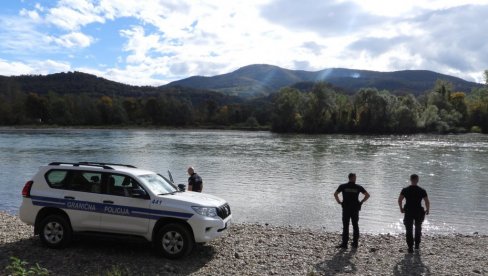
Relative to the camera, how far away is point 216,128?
6309 inches

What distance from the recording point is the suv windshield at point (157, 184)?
33.5 feet

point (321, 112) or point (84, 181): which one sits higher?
point (321, 112)

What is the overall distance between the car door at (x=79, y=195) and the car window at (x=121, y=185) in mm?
266

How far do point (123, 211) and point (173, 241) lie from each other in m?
1.28

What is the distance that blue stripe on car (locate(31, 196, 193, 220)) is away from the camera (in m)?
9.69

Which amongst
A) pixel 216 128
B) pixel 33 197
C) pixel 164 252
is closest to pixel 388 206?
pixel 164 252

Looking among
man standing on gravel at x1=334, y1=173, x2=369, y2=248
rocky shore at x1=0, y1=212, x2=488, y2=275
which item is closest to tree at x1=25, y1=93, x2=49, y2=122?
rocky shore at x1=0, y1=212, x2=488, y2=275

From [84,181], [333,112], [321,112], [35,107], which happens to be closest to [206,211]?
[84,181]

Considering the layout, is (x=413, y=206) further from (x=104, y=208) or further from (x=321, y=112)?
(x=321, y=112)

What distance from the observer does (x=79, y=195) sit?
1016cm

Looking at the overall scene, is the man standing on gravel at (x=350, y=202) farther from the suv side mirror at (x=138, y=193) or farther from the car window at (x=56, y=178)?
the car window at (x=56, y=178)

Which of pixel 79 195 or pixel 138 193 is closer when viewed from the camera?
pixel 138 193

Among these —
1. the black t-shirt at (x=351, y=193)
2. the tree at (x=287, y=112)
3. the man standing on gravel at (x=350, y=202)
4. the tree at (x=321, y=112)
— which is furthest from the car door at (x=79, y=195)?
the tree at (x=287, y=112)

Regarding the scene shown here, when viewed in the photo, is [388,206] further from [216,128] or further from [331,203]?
[216,128]
